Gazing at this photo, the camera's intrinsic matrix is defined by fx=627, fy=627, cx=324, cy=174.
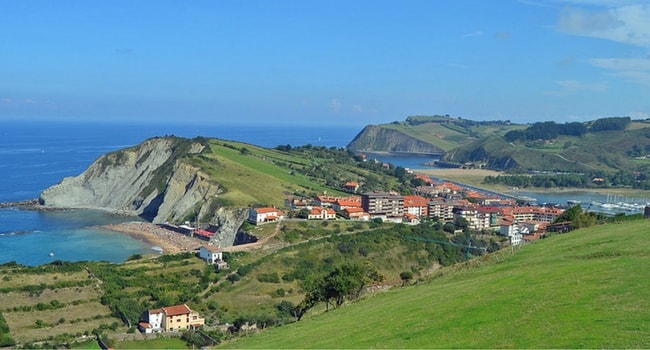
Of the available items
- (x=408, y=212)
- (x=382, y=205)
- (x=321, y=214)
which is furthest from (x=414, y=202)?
(x=321, y=214)

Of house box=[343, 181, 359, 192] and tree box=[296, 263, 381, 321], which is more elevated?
house box=[343, 181, 359, 192]

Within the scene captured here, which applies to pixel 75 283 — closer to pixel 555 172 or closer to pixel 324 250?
pixel 324 250

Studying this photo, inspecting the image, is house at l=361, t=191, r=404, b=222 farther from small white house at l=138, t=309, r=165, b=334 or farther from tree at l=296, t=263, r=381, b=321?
tree at l=296, t=263, r=381, b=321

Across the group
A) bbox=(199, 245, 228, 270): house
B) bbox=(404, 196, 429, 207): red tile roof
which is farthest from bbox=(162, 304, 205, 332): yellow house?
bbox=(404, 196, 429, 207): red tile roof

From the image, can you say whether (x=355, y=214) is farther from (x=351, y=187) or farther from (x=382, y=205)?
(x=351, y=187)

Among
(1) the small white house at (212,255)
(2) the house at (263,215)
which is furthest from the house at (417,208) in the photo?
(1) the small white house at (212,255)

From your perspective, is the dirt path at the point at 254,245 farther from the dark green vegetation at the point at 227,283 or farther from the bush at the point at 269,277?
the bush at the point at 269,277

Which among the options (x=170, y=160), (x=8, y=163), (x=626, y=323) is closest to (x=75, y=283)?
(x=626, y=323)
